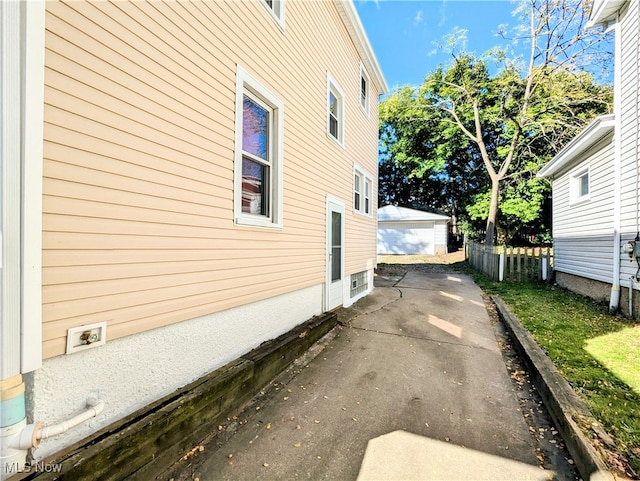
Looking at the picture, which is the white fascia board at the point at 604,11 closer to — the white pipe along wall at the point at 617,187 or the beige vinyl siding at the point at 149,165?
the white pipe along wall at the point at 617,187

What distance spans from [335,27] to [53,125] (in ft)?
21.4

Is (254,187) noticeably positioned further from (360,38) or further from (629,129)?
(629,129)

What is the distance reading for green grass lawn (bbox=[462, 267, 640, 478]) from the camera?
101 inches

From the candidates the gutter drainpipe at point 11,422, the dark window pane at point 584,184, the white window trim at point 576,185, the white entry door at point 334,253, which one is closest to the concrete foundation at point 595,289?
the white window trim at point 576,185

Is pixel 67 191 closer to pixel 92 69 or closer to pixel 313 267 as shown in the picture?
pixel 92 69

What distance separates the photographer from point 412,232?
869 inches

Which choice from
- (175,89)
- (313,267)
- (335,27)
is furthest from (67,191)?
(335,27)

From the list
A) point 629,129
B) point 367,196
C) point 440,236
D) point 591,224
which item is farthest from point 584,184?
point 440,236

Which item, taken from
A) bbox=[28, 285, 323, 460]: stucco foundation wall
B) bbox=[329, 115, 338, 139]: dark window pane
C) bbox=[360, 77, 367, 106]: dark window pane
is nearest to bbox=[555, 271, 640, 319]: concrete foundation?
bbox=[329, 115, 338, 139]: dark window pane

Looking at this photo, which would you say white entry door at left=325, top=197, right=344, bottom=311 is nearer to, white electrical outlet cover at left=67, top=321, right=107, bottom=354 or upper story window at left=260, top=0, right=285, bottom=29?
upper story window at left=260, top=0, right=285, bottom=29

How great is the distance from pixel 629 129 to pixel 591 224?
2.71m

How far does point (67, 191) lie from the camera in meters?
1.91

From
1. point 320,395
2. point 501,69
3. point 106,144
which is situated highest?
point 501,69

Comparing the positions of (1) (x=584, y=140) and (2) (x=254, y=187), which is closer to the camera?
(2) (x=254, y=187)
